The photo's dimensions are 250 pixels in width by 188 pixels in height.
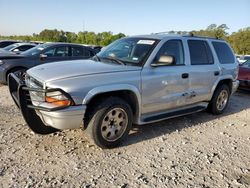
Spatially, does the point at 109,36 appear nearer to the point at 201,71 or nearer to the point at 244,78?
the point at 244,78

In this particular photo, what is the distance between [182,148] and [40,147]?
2.22 m

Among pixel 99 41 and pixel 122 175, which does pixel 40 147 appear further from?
pixel 99 41

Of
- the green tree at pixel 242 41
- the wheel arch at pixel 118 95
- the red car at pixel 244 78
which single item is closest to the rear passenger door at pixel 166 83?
the wheel arch at pixel 118 95

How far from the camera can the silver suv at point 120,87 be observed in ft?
12.5

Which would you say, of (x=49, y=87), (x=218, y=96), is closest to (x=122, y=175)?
(x=49, y=87)

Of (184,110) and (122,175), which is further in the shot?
(184,110)

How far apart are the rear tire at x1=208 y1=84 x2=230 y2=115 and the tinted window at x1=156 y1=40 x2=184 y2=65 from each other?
1.64 meters

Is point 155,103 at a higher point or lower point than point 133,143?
higher

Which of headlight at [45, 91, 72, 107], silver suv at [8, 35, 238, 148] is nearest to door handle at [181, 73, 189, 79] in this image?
silver suv at [8, 35, 238, 148]

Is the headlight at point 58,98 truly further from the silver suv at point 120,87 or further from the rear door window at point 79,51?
the rear door window at point 79,51

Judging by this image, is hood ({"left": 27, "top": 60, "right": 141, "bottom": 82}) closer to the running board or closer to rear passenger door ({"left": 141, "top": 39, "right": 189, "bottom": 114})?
rear passenger door ({"left": 141, "top": 39, "right": 189, "bottom": 114})

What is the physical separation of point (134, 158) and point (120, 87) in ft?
3.46

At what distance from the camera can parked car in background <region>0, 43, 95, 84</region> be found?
8.36 m

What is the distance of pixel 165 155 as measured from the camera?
13.9 ft
